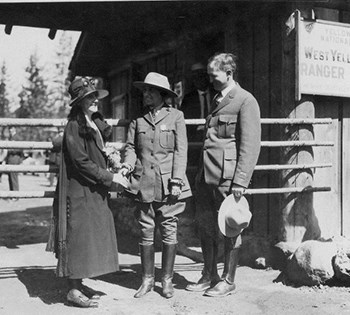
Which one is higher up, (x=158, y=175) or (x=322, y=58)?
(x=322, y=58)

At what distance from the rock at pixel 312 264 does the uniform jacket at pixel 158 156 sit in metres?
1.44

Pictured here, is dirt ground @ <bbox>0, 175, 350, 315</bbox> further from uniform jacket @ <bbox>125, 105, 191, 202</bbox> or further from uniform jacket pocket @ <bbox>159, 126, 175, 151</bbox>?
uniform jacket pocket @ <bbox>159, 126, 175, 151</bbox>

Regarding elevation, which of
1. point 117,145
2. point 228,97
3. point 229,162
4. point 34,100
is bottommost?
point 229,162

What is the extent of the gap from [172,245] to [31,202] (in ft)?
28.2

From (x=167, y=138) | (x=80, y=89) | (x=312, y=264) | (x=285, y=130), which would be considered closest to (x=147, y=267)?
(x=167, y=138)

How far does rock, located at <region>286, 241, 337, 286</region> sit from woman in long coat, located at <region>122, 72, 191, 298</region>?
53.7 inches

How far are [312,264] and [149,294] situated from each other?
170 cm

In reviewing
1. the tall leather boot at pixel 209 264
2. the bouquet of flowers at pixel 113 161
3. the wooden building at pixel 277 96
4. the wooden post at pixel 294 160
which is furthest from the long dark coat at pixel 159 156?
the wooden post at pixel 294 160

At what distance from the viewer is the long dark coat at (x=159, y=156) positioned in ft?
16.4

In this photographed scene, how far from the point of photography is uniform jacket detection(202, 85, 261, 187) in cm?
489

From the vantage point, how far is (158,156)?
200 inches

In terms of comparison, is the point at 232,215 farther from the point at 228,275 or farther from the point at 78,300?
the point at 78,300

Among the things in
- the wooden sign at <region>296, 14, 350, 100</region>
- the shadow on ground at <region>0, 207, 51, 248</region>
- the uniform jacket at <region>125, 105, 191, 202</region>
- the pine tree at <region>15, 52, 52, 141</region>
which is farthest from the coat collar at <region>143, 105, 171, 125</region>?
the pine tree at <region>15, 52, 52, 141</region>

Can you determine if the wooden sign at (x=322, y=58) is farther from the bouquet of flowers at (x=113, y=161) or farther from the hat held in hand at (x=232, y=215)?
the bouquet of flowers at (x=113, y=161)
